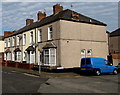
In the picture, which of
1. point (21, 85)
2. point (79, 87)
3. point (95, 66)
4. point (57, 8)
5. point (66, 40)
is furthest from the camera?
point (57, 8)

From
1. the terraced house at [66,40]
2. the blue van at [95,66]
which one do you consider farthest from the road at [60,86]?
the terraced house at [66,40]

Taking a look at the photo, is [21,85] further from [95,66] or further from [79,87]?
[95,66]

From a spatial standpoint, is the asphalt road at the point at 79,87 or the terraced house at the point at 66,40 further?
the terraced house at the point at 66,40

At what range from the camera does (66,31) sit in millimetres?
20000

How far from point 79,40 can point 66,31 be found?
238 cm

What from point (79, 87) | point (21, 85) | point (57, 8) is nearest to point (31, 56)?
point (57, 8)

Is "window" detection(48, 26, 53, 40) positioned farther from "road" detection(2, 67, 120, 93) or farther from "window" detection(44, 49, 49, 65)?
"road" detection(2, 67, 120, 93)

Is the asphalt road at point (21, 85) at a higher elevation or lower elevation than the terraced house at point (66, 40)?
lower

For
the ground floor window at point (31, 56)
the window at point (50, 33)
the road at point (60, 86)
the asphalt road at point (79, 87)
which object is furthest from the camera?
the ground floor window at point (31, 56)

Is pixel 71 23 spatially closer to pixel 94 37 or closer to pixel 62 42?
pixel 62 42

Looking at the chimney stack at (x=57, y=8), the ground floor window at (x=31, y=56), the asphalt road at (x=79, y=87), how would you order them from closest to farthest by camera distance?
the asphalt road at (x=79, y=87) → the chimney stack at (x=57, y=8) → the ground floor window at (x=31, y=56)

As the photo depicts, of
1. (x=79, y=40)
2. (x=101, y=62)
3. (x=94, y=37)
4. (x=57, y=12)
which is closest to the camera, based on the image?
(x=101, y=62)

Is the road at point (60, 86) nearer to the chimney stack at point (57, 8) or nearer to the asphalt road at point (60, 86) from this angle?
the asphalt road at point (60, 86)

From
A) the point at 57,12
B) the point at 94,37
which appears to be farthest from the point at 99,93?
the point at 57,12
